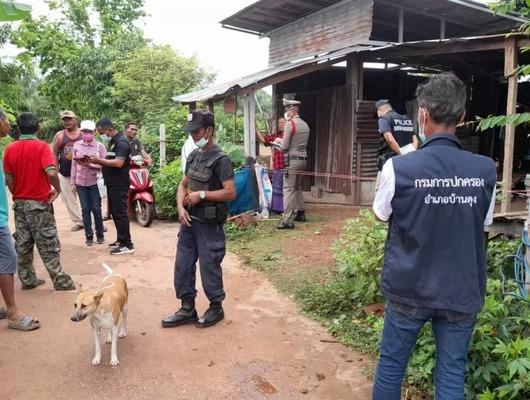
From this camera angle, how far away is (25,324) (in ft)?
13.5

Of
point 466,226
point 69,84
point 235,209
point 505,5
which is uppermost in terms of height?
point 69,84

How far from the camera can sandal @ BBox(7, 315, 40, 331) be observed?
4.11 m

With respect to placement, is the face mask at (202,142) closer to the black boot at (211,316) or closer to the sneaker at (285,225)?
the black boot at (211,316)

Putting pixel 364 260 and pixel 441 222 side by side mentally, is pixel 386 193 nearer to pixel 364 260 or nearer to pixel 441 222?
pixel 441 222

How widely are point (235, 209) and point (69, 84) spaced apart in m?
17.2

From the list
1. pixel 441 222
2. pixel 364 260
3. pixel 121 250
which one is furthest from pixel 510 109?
pixel 121 250

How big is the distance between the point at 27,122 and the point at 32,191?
0.68 metres

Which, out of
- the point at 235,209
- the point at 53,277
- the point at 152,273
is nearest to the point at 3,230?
the point at 53,277

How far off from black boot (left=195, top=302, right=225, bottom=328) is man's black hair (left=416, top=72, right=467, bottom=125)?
2.78 meters

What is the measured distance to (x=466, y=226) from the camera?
7.02 ft

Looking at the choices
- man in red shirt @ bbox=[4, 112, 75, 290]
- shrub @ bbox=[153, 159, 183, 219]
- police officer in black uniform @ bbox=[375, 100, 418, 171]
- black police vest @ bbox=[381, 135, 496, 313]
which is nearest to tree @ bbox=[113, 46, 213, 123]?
shrub @ bbox=[153, 159, 183, 219]

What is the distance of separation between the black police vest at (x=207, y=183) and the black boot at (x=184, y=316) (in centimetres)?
84

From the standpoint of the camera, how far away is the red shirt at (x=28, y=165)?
4.61m

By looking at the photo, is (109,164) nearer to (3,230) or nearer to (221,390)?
(3,230)
